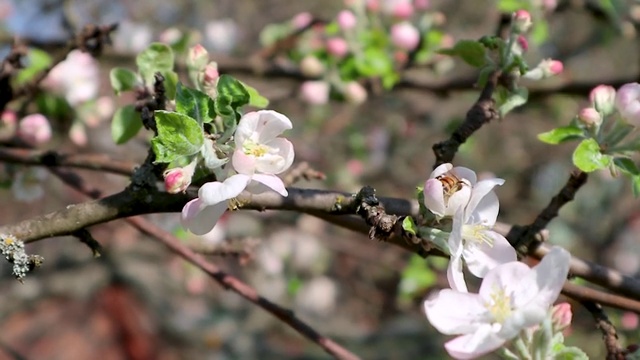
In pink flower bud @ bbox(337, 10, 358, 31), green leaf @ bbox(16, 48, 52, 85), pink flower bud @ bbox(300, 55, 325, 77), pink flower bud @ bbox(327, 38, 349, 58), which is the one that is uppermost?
pink flower bud @ bbox(337, 10, 358, 31)

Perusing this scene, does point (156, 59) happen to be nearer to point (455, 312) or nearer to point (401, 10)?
point (455, 312)

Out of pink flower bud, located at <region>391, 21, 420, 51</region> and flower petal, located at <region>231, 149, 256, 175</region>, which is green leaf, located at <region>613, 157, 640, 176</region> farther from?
pink flower bud, located at <region>391, 21, 420, 51</region>

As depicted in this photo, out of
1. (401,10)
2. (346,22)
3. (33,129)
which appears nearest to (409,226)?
(33,129)

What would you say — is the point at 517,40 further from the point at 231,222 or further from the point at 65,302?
the point at 65,302

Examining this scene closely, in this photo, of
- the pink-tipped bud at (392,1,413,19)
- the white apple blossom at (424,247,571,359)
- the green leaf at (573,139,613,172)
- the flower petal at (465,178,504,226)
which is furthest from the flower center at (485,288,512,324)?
the pink-tipped bud at (392,1,413,19)

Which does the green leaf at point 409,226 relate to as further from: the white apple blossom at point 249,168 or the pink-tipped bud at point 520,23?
the pink-tipped bud at point 520,23

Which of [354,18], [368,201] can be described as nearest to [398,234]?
[368,201]

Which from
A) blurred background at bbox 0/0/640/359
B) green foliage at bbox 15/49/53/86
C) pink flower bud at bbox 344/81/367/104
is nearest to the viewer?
green foliage at bbox 15/49/53/86
